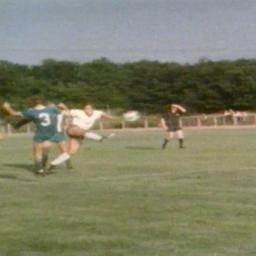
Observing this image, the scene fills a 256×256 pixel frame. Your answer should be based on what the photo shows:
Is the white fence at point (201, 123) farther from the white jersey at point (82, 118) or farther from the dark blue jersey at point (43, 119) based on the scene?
the dark blue jersey at point (43, 119)

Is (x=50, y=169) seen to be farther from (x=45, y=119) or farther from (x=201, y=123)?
(x=201, y=123)

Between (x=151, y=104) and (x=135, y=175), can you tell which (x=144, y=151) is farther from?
(x=151, y=104)

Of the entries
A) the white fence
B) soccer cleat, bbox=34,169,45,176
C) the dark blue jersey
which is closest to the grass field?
soccer cleat, bbox=34,169,45,176

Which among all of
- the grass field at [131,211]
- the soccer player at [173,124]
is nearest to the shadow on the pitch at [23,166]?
the grass field at [131,211]

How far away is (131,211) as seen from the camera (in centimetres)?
1761

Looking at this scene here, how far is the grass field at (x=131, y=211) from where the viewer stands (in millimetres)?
13673

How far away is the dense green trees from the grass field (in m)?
102

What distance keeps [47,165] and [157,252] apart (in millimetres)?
15549

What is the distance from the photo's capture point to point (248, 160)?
105ft

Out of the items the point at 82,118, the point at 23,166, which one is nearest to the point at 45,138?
the point at 82,118

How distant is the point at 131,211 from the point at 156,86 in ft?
418

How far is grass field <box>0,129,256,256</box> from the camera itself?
44.9 ft

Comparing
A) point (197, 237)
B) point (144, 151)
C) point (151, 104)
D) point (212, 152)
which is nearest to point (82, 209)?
point (197, 237)

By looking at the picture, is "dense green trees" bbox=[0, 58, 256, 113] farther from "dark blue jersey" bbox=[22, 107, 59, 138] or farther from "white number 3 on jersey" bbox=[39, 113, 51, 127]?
"white number 3 on jersey" bbox=[39, 113, 51, 127]
